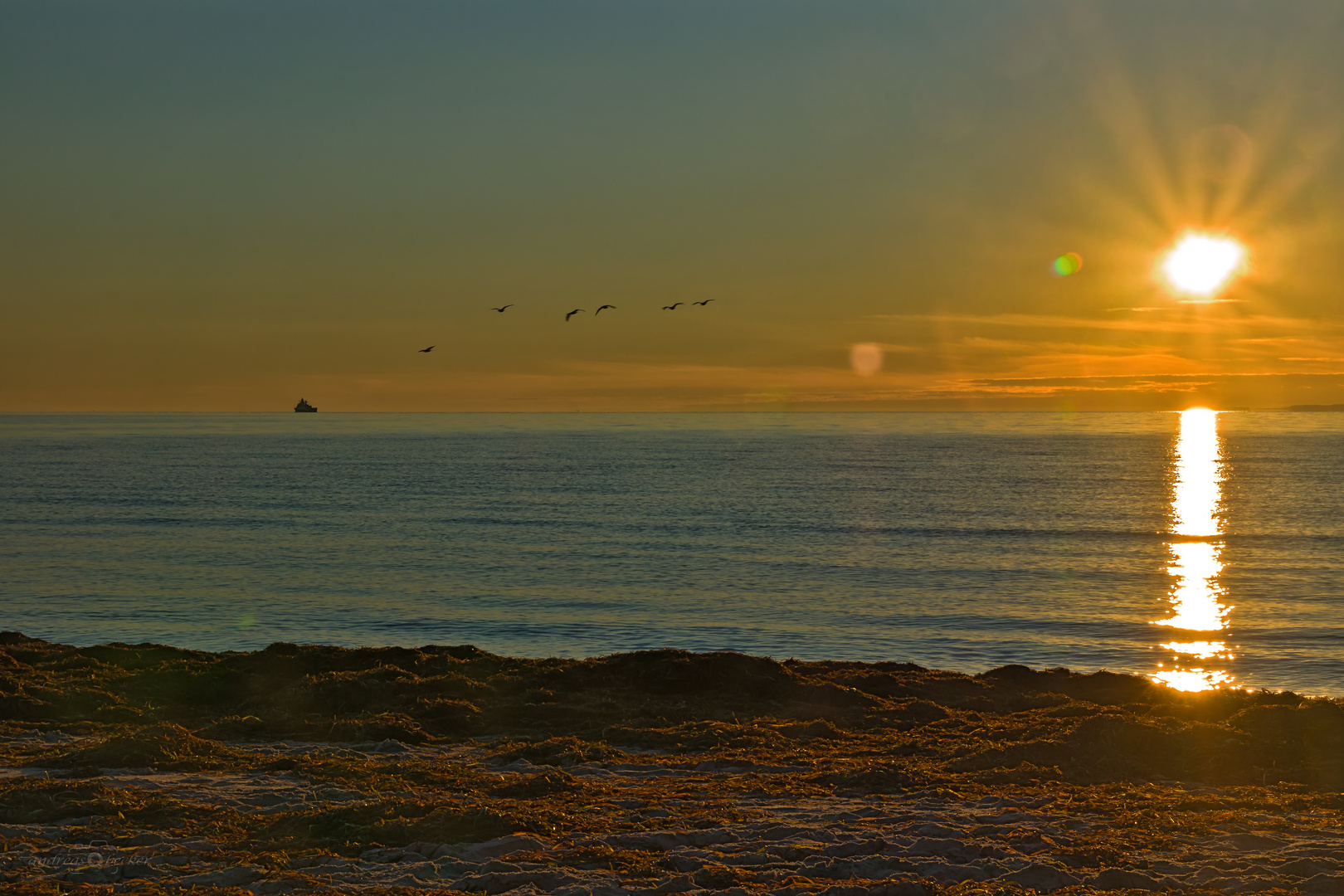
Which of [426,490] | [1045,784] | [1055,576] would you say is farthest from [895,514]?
[1045,784]

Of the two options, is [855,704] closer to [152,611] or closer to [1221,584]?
[152,611]

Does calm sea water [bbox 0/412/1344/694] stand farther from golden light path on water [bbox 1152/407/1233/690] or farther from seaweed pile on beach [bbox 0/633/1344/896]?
seaweed pile on beach [bbox 0/633/1344/896]

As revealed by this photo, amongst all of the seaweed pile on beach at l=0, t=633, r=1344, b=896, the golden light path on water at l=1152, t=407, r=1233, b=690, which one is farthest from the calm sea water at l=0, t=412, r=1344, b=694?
the seaweed pile on beach at l=0, t=633, r=1344, b=896

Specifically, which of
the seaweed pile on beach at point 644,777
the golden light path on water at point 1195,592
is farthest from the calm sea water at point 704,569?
the seaweed pile on beach at point 644,777

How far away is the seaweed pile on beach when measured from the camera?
364 inches

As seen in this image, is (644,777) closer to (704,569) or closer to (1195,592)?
(704,569)

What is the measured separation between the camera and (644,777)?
12.9 meters

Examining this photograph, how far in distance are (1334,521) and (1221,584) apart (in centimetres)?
3015

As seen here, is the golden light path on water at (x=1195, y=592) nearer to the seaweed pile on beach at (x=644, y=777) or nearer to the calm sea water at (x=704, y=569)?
the calm sea water at (x=704, y=569)

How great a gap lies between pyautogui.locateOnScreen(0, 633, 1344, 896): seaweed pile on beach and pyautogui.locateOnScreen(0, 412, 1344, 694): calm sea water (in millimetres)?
6602

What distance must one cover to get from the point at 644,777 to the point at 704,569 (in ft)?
86.0

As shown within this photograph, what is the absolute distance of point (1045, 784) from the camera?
1245 centimetres

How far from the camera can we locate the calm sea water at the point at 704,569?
1038 inches

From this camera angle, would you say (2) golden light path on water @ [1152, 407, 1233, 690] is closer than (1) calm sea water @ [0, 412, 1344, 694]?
Yes
